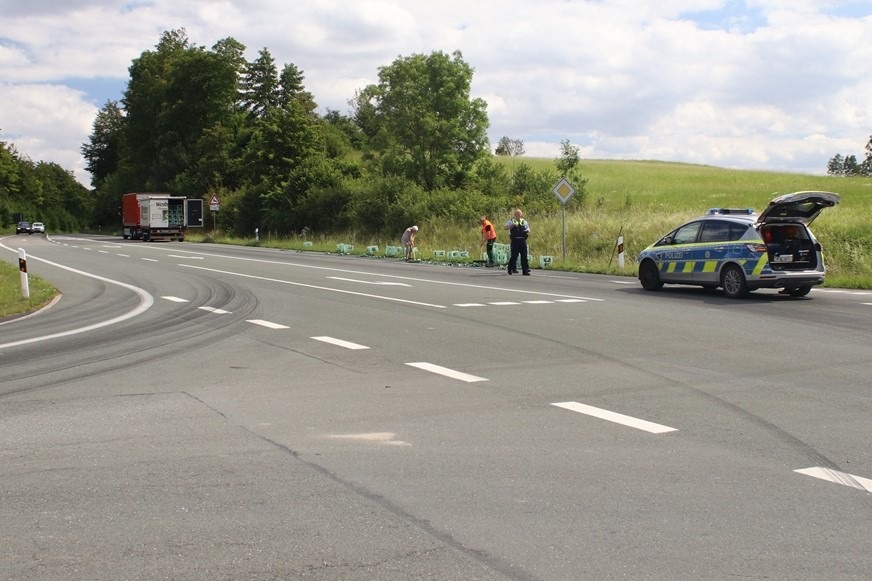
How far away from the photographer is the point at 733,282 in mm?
17328

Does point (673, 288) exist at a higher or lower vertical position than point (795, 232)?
lower

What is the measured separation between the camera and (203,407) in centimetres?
766

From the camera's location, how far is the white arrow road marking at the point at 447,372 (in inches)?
350

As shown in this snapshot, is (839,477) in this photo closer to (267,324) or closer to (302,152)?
(267,324)

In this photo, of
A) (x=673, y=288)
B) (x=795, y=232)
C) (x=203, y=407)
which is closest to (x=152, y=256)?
(x=673, y=288)

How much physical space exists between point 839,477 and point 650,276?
14.1 metres

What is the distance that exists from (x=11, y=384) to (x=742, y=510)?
714 cm

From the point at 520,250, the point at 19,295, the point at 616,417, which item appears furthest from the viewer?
the point at 520,250

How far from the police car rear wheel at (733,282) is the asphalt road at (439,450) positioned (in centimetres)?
374

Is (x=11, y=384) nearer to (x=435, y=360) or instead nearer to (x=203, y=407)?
(x=203, y=407)

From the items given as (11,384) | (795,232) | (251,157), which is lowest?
(11,384)

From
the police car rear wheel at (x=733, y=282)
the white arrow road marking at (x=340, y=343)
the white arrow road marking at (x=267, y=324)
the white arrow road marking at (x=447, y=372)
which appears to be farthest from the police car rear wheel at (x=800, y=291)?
the white arrow road marking at (x=447, y=372)

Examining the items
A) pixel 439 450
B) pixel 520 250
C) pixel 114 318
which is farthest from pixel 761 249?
pixel 439 450

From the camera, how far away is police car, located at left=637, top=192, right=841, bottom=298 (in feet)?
54.9
